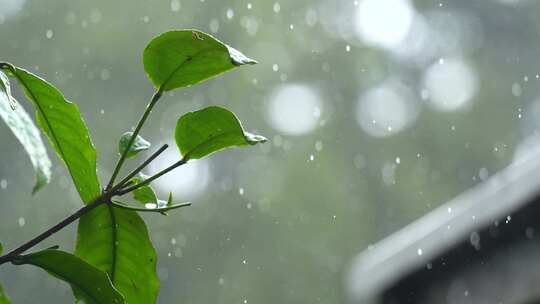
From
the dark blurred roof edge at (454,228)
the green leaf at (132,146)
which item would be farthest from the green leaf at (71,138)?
the dark blurred roof edge at (454,228)

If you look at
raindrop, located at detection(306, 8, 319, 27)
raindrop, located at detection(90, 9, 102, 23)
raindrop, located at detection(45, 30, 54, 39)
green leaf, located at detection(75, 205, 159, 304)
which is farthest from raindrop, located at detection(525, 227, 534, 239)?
raindrop, located at detection(306, 8, 319, 27)

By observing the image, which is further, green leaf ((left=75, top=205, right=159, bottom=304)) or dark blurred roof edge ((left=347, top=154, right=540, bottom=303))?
dark blurred roof edge ((left=347, top=154, right=540, bottom=303))

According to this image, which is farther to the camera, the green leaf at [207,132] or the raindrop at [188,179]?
the raindrop at [188,179]

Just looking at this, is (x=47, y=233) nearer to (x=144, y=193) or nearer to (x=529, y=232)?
(x=144, y=193)

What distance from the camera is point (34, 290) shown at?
6.70 m

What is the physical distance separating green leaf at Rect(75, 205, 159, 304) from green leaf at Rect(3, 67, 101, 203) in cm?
2

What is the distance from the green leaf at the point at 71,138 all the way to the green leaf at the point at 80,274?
0.04 meters

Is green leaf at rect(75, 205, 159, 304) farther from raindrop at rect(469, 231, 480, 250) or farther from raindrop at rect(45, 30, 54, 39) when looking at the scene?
raindrop at rect(45, 30, 54, 39)

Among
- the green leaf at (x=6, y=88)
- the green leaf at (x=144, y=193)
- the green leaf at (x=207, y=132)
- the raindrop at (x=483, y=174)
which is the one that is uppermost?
the raindrop at (x=483, y=174)

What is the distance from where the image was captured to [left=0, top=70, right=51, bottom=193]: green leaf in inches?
11.8

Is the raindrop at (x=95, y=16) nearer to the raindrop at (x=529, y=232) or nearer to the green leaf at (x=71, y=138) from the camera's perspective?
the raindrop at (x=529, y=232)

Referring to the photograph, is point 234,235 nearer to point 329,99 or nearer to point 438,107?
point 329,99

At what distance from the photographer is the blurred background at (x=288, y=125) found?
695 centimetres

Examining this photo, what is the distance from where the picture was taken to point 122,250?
395 mm
